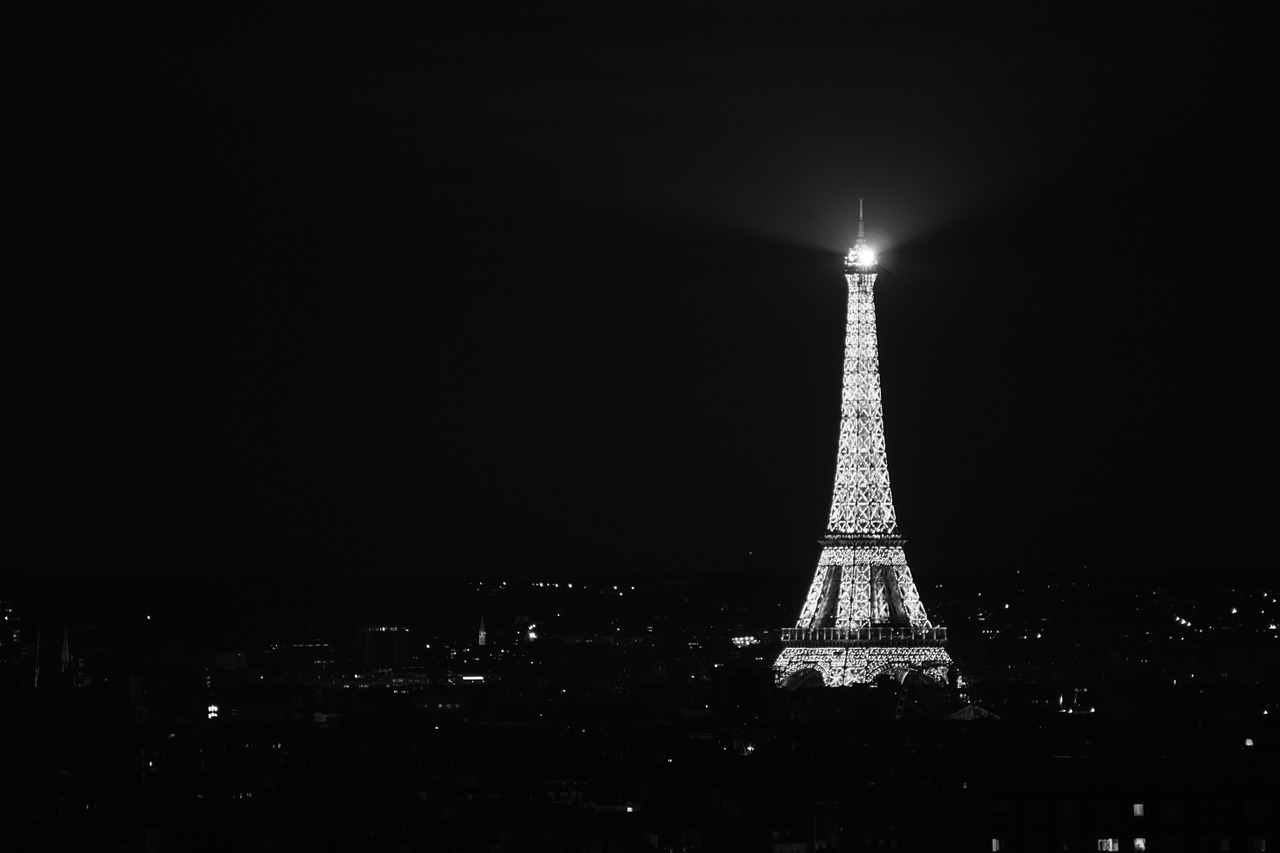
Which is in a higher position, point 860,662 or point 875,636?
point 875,636

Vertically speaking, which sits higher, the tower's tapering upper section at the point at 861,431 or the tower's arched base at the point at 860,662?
the tower's tapering upper section at the point at 861,431

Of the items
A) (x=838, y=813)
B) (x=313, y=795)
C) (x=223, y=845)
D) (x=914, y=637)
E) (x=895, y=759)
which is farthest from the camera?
(x=914, y=637)

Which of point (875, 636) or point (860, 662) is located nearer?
point (875, 636)

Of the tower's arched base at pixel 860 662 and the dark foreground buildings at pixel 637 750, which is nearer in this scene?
the dark foreground buildings at pixel 637 750

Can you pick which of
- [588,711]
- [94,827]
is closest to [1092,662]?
[588,711]

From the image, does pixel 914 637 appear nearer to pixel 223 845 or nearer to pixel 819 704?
pixel 819 704
